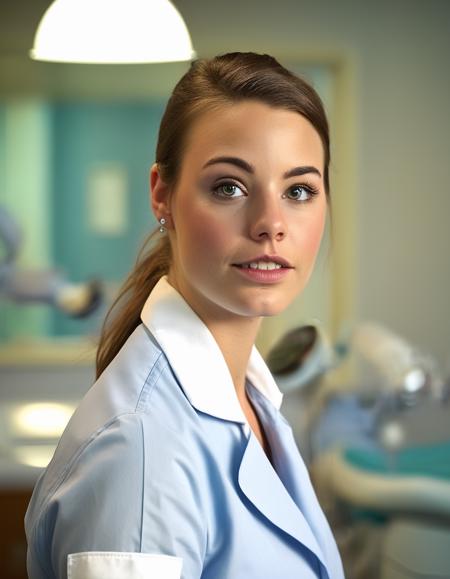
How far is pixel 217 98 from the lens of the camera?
81cm

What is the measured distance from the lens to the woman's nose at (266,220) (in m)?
0.77

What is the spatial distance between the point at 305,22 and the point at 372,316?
91 cm

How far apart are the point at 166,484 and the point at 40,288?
1752 millimetres

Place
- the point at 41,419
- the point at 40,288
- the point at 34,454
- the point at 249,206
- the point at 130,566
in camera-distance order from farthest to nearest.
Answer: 1. the point at 41,419
2. the point at 40,288
3. the point at 34,454
4. the point at 249,206
5. the point at 130,566

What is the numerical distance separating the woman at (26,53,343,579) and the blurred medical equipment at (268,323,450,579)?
0.68 meters

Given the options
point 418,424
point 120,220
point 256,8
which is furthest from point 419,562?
point 256,8

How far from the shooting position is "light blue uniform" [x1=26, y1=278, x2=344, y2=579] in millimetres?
688

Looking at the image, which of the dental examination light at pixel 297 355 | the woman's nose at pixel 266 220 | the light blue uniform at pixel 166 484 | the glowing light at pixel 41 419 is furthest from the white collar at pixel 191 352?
the glowing light at pixel 41 419

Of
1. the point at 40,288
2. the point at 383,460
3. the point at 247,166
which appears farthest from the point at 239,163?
the point at 40,288

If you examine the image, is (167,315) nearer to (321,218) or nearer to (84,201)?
(321,218)

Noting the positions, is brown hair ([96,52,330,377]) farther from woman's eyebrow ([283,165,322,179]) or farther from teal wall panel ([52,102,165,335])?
teal wall panel ([52,102,165,335])

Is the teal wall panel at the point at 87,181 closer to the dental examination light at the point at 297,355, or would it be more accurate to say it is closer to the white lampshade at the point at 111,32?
the white lampshade at the point at 111,32

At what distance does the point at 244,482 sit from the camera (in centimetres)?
76

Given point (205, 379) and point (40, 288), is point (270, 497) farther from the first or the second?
point (40, 288)
